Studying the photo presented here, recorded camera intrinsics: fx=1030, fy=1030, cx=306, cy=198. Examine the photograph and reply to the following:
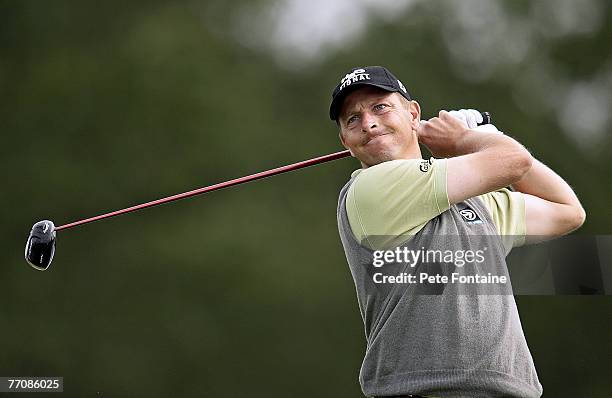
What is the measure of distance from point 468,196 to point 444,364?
0.35 metres

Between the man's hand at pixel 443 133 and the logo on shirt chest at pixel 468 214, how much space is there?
14 cm

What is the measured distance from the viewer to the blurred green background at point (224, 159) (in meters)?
7.59

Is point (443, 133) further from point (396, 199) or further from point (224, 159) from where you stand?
point (224, 159)

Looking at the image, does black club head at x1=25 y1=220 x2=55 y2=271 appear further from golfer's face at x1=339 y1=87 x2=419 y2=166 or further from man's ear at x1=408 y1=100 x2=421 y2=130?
man's ear at x1=408 y1=100 x2=421 y2=130

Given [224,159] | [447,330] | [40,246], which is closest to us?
[447,330]

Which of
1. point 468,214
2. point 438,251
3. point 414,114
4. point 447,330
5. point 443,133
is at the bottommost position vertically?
point 447,330

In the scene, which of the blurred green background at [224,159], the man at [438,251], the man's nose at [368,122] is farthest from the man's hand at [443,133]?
the blurred green background at [224,159]

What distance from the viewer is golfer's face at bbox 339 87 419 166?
7.86 feet

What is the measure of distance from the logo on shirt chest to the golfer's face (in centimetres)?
22

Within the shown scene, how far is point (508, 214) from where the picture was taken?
2395 millimetres

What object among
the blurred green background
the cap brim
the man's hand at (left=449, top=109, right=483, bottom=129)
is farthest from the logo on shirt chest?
the blurred green background

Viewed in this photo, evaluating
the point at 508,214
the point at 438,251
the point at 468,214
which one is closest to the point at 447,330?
the point at 438,251

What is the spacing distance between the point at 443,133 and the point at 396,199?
24 cm

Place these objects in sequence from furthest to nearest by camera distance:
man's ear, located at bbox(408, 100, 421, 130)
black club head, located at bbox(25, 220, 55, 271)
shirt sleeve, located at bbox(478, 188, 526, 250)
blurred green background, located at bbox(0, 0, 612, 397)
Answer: blurred green background, located at bbox(0, 0, 612, 397)
black club head, located at bbox(25, 220, 55, 271)
man's ear, located at bbox(408, 100, 421, 130)
shirt sleeve, located at bbox(478, 188, 526, 250)
